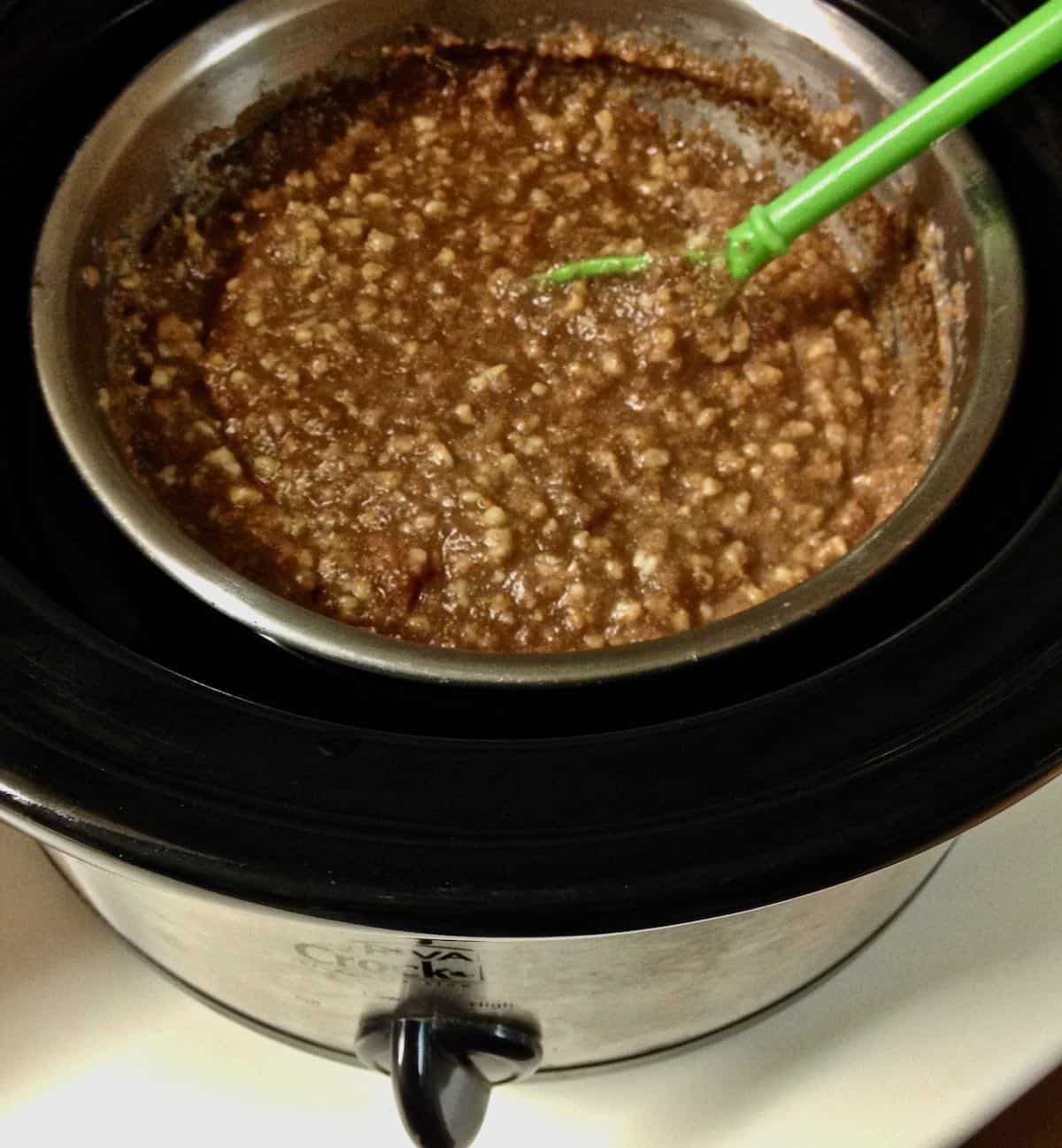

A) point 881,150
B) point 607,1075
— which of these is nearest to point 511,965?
point 607,1075

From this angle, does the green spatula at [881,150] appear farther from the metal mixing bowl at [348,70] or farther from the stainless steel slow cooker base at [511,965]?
the stainless steel slow cooker base at [511,965]

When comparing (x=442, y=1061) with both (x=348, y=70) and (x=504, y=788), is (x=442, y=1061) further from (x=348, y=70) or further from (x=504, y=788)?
(x=348, y=70)

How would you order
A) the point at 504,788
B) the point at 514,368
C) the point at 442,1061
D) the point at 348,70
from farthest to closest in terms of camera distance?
1. the point at 348,70
2. the point at 514,368
3. the point at 442,1061
4. the point at 504,788

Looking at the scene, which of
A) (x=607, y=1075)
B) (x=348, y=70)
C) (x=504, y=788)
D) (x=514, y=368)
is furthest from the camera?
(x=348, y=70)

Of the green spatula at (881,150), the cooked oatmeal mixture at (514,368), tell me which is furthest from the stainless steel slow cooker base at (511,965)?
the green spatula at (881,150)

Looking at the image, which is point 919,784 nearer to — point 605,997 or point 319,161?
point 605,997

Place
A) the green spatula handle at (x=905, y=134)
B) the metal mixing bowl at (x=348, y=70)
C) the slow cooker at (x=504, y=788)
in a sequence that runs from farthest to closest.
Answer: the green spatula handle at (x=905, y=134), the metal mixing bowl at (x=348, y=70), the slow cooker at (x=504, y=788)

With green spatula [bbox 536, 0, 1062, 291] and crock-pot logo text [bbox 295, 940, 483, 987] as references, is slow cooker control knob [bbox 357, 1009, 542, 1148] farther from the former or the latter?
green spatula [bbox 536, 0, 1062, 291]
